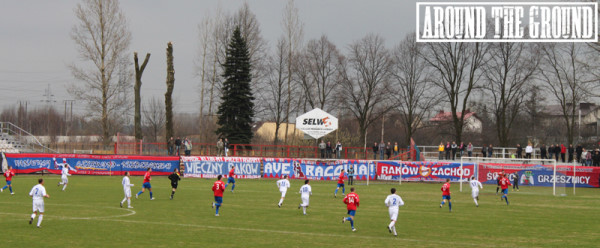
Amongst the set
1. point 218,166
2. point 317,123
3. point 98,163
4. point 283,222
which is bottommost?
point 283,222

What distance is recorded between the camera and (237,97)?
67.7 m

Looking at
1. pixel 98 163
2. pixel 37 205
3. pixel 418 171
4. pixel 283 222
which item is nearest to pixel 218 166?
pixel 98 163

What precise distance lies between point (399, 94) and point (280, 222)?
5458 cm

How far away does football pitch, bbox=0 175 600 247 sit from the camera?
19375 millimetres

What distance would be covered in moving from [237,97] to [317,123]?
11.1 m

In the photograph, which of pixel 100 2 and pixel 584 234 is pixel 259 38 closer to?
pixel 100 2

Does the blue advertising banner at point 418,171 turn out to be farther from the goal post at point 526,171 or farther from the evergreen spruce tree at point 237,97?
the evergreen spruce tree at point 237,97

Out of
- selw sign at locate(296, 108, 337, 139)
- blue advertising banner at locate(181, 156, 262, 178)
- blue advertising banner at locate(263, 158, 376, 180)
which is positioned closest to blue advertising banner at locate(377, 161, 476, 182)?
blue advertising banner at locate(263, 158, 376, 180)

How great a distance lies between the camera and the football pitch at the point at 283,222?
19375 millimetres

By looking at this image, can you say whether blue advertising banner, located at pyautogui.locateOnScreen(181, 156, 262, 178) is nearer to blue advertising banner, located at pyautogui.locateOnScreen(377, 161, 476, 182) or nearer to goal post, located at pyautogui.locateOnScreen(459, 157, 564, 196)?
blue advertising banner, located at pyautogui.locateOnScreen(377, 161, 476, 182)

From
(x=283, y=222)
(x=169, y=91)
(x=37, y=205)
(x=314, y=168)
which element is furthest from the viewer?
(x=169, y=91)

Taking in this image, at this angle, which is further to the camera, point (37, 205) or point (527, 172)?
point (527, 172)

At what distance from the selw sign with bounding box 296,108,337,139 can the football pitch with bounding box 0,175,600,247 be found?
21.6 meters

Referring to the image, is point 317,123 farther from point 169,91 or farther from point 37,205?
point 37,205
